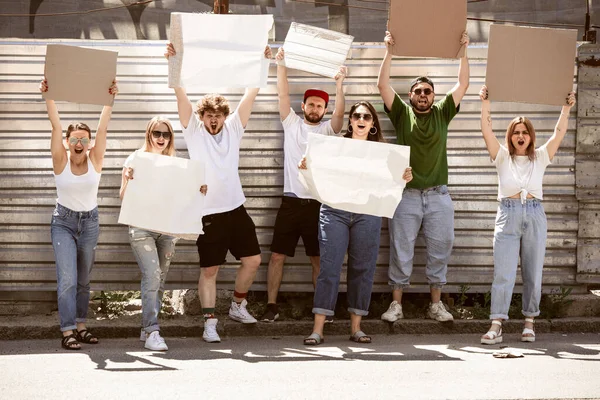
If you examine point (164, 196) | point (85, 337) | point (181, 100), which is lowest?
point (85, 337)

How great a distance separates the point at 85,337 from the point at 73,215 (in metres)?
1.11

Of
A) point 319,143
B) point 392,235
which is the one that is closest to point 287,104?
point 319,143

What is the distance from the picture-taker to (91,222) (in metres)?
8.16

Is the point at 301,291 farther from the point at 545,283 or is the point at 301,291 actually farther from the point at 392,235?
the point at 545,283

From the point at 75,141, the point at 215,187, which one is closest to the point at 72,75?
the point at 75,141

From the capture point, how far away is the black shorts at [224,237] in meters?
8.38

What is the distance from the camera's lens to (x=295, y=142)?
29.0 ft

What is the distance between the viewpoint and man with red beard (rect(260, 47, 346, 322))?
8773 millimetres

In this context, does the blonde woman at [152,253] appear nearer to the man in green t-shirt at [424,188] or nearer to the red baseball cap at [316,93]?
the red baseball cap at [316,93]

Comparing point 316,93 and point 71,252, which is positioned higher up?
point 316,93

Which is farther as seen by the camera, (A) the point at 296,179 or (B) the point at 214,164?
(A) the point at 296,179

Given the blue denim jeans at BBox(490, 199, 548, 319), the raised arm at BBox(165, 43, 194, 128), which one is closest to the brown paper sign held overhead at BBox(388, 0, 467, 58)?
the blue denim jeans at BBox(490, 199, 548, 319)

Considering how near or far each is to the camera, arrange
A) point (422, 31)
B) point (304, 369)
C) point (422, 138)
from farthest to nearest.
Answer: point (422, 138) → point (422, 31) → point (304, 369)

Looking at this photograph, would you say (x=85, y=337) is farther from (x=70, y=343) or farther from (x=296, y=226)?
(x=296, y=226)
